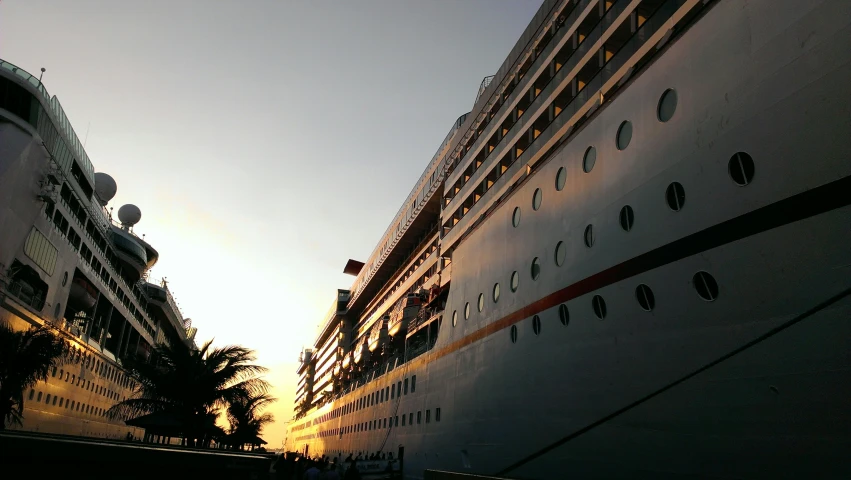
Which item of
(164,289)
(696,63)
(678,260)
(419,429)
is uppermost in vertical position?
(164,289)

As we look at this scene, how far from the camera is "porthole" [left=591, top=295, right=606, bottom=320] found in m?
11.3

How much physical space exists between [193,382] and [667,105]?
54.5 feet

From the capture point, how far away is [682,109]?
32.3ft

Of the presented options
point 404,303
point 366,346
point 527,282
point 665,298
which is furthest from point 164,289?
point 665,298

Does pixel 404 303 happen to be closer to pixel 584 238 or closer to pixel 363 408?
pixel 363 408

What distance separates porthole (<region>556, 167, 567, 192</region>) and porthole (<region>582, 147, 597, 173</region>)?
0.92 m

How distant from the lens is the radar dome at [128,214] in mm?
62094

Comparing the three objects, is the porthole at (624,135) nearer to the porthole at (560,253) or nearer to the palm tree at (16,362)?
the porthole at (560,253)

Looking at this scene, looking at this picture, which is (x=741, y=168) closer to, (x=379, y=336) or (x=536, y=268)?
(x=536, y=268)

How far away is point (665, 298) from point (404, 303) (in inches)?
865

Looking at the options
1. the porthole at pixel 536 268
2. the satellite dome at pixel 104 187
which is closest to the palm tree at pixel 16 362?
the porthole at pixel 536 268

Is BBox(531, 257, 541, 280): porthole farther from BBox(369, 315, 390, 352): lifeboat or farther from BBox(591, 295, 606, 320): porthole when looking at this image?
BBox(369, 315, 390, 352): lifeboat

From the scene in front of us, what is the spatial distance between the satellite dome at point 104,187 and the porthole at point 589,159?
48686 millimetres

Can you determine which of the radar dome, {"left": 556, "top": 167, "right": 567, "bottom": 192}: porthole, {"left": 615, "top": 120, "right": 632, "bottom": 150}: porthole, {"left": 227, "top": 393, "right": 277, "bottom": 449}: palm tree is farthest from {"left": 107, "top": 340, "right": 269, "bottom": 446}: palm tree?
the radar dome
